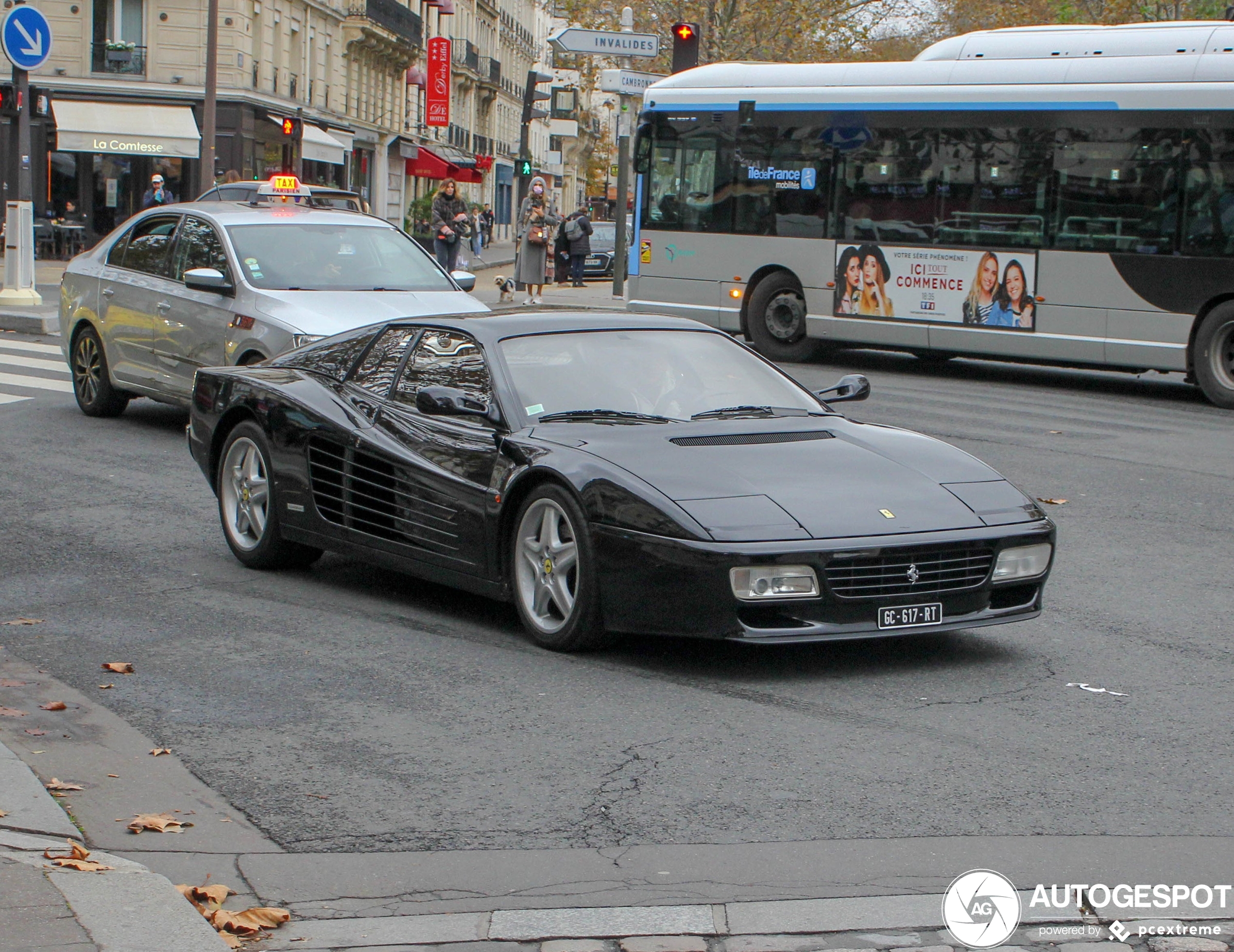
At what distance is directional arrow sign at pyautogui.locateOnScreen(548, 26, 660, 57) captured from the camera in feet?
83.5

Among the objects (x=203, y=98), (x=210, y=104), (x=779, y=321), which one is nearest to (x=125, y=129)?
(x=203, y=98)

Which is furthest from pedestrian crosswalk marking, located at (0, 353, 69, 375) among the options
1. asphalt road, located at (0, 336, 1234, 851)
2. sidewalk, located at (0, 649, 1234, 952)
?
sidewalk, located at (0, 649, 1234, 952)

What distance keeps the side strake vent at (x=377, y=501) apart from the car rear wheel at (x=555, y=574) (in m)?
0.41

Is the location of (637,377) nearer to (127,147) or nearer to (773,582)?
(773,582)

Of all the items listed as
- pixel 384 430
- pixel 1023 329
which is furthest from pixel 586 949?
pixel 1023 329

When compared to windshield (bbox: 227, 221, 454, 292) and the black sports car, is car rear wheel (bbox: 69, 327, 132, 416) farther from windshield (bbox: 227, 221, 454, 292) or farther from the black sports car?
the black sports car

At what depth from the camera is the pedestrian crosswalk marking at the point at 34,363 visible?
649 inches

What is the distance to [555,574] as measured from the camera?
6367mm

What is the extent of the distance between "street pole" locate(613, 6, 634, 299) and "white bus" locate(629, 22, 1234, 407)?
9.28 m

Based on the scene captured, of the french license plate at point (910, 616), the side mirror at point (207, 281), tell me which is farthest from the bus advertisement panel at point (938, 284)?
the french license plate at point (910, 616)

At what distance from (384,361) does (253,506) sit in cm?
103

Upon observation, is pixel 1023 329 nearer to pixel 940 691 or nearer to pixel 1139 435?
pixel 1139 435

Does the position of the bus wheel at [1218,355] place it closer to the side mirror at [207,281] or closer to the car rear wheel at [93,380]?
the side mirror at [207,281]

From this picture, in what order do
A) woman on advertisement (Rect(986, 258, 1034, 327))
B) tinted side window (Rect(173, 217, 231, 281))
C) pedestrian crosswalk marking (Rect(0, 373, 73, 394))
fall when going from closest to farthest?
tinted side window (Rect(173, 217, 231, 281)) → pedestrian crosswalk marking (Rect(0, 373, 73, 394)) → woman on advertisement (Rect(986, 258, 1034, 327))
